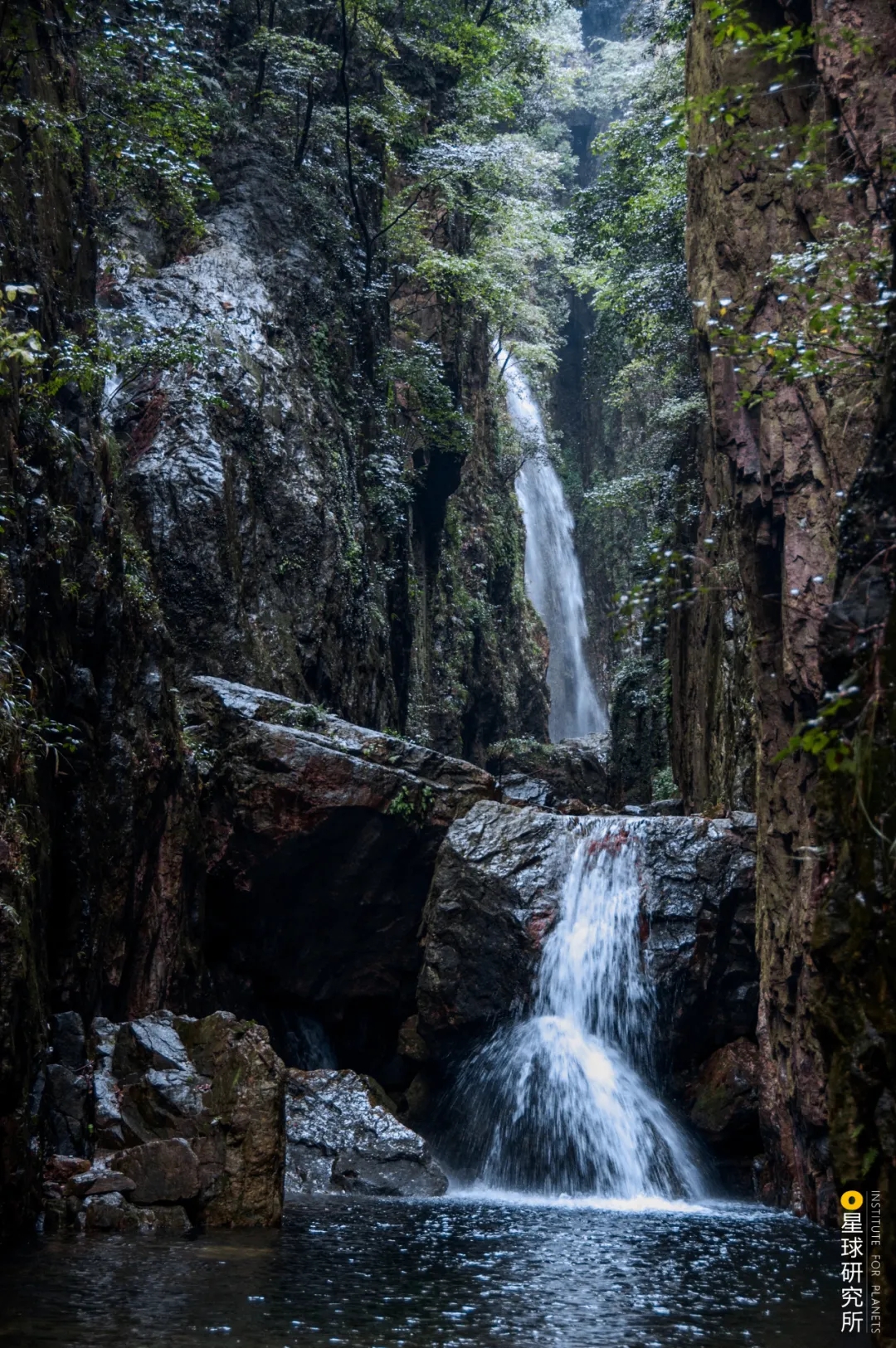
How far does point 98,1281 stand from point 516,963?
8.01m

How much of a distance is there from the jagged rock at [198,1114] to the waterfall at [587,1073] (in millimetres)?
4419

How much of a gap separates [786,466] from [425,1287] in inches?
292

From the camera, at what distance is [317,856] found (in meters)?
13.0

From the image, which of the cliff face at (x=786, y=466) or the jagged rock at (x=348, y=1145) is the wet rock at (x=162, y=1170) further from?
the cliff face at (x=786, y=466)

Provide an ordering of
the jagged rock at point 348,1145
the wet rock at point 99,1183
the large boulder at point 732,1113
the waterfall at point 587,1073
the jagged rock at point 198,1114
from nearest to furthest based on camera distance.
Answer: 1. the wet rock at point 99,1183
2. the jagged rock at point 198,1114
3. the jagged rock at point 348,1145
4. the waterfall at point 587,1073
5. the large boulder at point 732,1113

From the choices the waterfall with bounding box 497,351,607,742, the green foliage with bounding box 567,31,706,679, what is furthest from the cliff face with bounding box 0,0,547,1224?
the waterfall with bounding box 497,351,607,742

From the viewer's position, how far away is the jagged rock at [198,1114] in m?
7.33

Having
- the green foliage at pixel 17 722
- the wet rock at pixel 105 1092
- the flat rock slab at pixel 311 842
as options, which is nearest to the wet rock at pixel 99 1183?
the wet rock at pixel 105 1092

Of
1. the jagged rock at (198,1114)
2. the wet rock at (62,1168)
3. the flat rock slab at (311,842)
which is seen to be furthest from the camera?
the flat rock slab at (311,842)

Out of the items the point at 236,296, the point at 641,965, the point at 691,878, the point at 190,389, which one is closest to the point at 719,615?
the point at 691,878

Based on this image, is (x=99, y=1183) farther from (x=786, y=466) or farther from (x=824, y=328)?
(x=786, y=466)

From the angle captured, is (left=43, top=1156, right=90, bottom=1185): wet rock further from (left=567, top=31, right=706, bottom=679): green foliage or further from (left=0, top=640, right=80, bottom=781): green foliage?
(left=567, top=31, right=706, bottom=679): green foliage

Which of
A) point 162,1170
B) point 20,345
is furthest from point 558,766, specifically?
point 20,345

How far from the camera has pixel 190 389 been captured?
12.8 m
